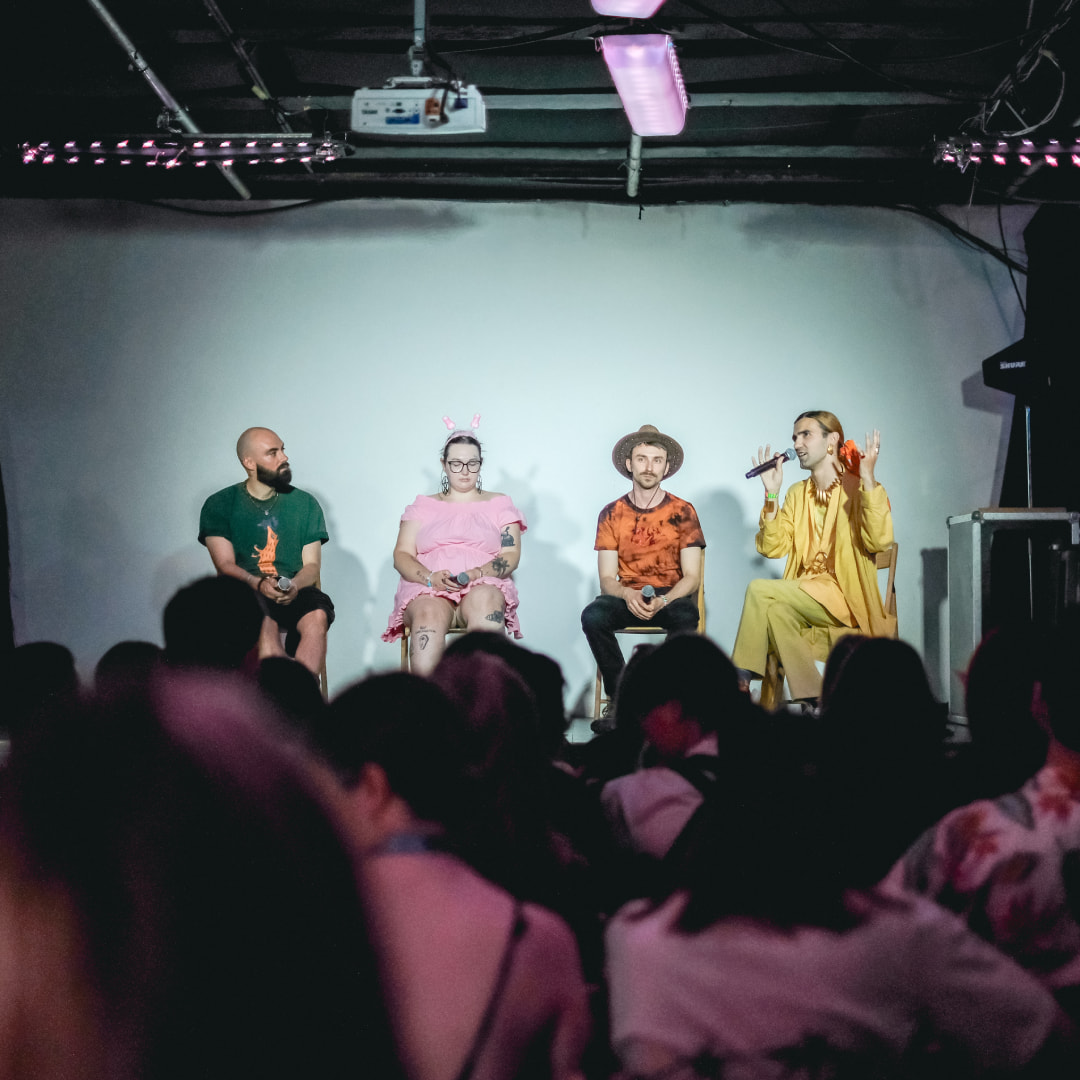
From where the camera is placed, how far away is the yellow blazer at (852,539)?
3.99 m

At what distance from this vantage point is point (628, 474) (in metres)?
4.65

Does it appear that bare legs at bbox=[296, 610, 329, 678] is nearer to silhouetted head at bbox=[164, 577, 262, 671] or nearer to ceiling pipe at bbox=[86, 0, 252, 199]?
silhouetted head at bbox=[164, 577, 262, 671]

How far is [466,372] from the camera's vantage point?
5051 millimetres

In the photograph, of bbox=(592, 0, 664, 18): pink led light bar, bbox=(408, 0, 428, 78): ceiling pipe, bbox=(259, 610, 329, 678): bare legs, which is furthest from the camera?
bbox=(259, 610, 329, 678): bare legs

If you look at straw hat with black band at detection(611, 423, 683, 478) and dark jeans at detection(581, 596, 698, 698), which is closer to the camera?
dark jeans at detection(581, 596, 698, 698)

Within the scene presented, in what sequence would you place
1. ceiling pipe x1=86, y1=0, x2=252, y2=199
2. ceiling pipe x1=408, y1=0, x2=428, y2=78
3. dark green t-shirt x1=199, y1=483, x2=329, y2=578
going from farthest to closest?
dark green t-shirt x1=199, y1=483, x2=329, y2=578 < ceiling pipe x1=86, y1=0, x2=252, y2=199 < ceiling pipe x1=408, y1=0, x2=428, y2=78

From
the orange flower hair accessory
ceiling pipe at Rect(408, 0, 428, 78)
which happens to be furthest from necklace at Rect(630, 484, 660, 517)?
ceiling pipe at Rect(408, 0, 428, 78)

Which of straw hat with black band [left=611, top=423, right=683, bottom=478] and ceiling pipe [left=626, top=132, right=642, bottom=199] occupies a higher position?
ceiling pipe [left=626, top=132, right=642, bottom=199]

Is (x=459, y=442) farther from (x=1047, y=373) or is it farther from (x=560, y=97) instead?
(x=1047, y=373)

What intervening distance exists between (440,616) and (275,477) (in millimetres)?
996

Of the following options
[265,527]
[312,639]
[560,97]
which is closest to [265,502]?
[265,527]

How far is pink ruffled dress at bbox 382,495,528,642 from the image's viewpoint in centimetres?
425

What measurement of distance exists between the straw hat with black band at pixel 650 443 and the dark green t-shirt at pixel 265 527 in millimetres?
1438

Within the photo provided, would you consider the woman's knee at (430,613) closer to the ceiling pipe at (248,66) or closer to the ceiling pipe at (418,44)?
the ceiling pipe at (418,44)
